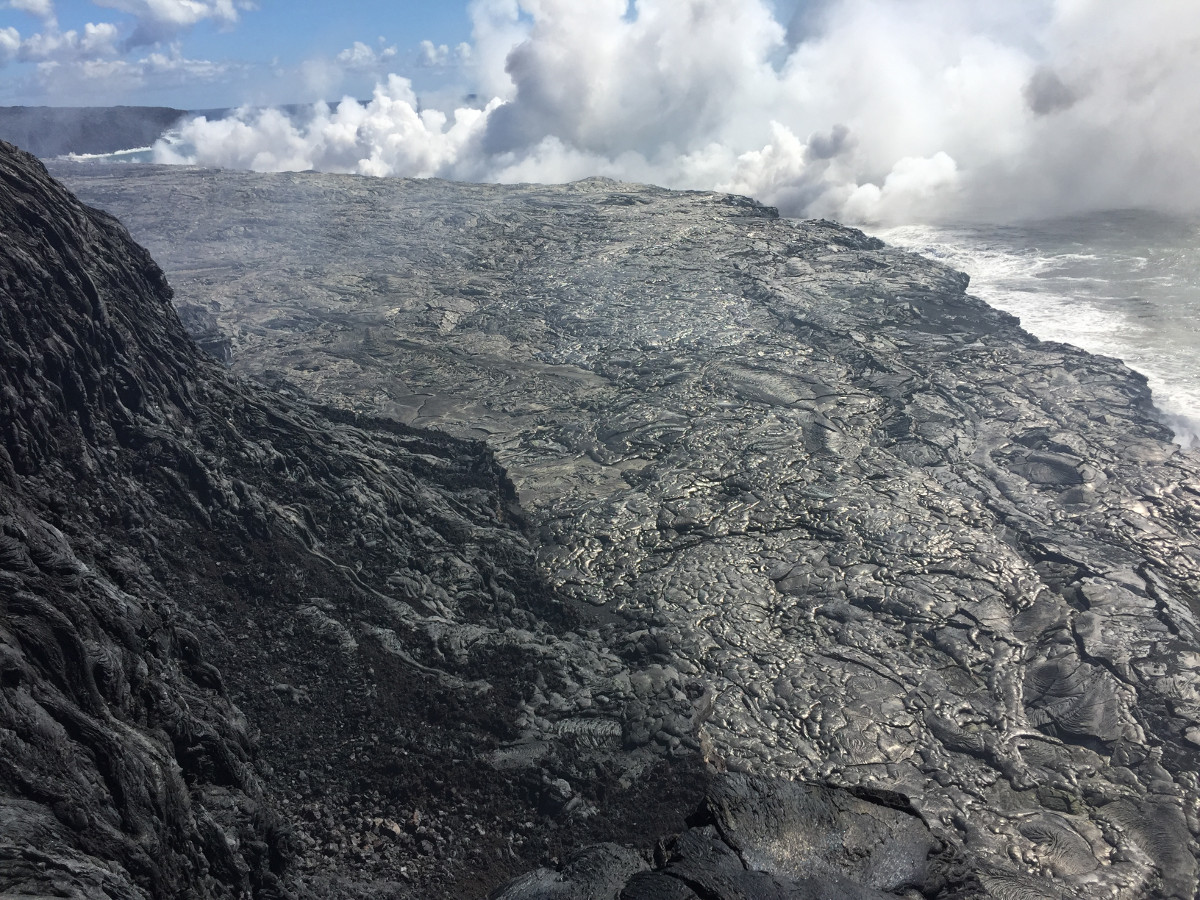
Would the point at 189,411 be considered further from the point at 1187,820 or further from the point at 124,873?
the point at 1187,820

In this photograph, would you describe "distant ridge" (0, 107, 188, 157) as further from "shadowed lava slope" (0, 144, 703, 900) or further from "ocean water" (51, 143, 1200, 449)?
"ocean water" (51, 143, 1200, 449)

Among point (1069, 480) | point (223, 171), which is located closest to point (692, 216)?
point (1069, 480)

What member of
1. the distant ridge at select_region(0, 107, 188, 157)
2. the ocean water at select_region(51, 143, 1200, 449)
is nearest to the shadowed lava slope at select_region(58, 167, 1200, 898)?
the ocean water at select_region(51, 143, 1200, 449)

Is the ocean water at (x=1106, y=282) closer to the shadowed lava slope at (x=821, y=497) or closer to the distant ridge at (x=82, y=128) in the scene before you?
the shadowed lava slope at (x=821, y=497)

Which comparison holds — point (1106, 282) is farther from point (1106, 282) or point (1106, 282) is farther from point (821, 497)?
point (821, 497)

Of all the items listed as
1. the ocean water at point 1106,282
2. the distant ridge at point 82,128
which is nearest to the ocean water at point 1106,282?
the ocean water at point 1106,282

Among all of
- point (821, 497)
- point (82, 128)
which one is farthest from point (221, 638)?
point (82, 128)

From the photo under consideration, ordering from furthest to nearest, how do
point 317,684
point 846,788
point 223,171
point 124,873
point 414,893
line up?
point 223,171
point 317,684
point 414,893
point 846,788
point 124,873
